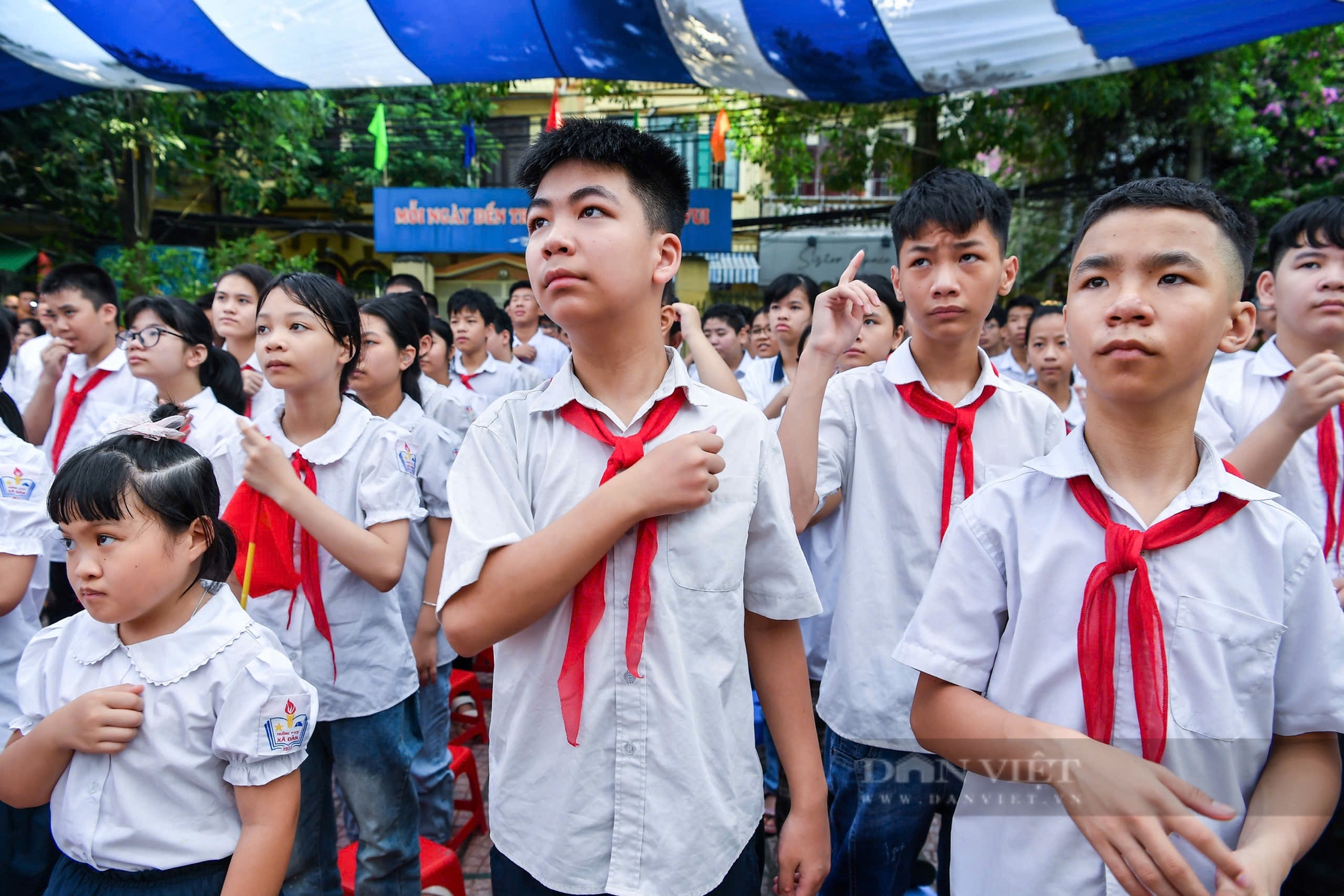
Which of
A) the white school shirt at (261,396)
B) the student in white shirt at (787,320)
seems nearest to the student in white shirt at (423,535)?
the white school shirt at (261,396)

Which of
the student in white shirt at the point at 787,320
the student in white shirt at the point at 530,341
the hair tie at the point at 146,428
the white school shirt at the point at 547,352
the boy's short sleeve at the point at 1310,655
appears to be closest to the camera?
the boy's short sleeve at the point at 1310,655

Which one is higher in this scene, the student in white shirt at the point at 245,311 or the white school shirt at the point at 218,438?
the student in white shirt at the point at 245,311

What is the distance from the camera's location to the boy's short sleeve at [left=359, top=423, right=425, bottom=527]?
2311mm

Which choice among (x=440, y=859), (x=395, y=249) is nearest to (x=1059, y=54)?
(x=440, y=859)

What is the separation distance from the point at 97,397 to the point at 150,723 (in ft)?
10.2

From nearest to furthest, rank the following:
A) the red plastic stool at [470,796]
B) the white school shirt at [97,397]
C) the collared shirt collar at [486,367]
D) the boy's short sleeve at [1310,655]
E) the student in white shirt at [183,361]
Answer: the boy's short sleeve at [1310,655] → the student in white shirt at [183,361] → the red plastic stool at [470,796] → the white school shirt at [97,397] → the collared shirt collar at [486,367]

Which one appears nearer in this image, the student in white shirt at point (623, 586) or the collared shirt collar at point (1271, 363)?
the student in white shirt at point (623, 586)

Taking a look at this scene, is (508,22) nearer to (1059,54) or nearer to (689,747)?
(1059,54)

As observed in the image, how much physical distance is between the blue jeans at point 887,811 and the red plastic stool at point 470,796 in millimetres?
1816

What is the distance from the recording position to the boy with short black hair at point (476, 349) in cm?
594

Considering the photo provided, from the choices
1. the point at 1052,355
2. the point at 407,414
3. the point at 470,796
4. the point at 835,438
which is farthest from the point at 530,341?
the point at 835,438

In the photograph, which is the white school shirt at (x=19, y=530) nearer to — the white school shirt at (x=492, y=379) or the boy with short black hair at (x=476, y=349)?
the boy with short black hair at (x=476, y=349)

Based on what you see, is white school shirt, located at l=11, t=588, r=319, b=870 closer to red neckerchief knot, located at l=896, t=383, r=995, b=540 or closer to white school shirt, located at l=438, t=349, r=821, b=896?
white school shirt, located at l=438, t=349, r=821, b=896

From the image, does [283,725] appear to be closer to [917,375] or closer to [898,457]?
[898,457]
